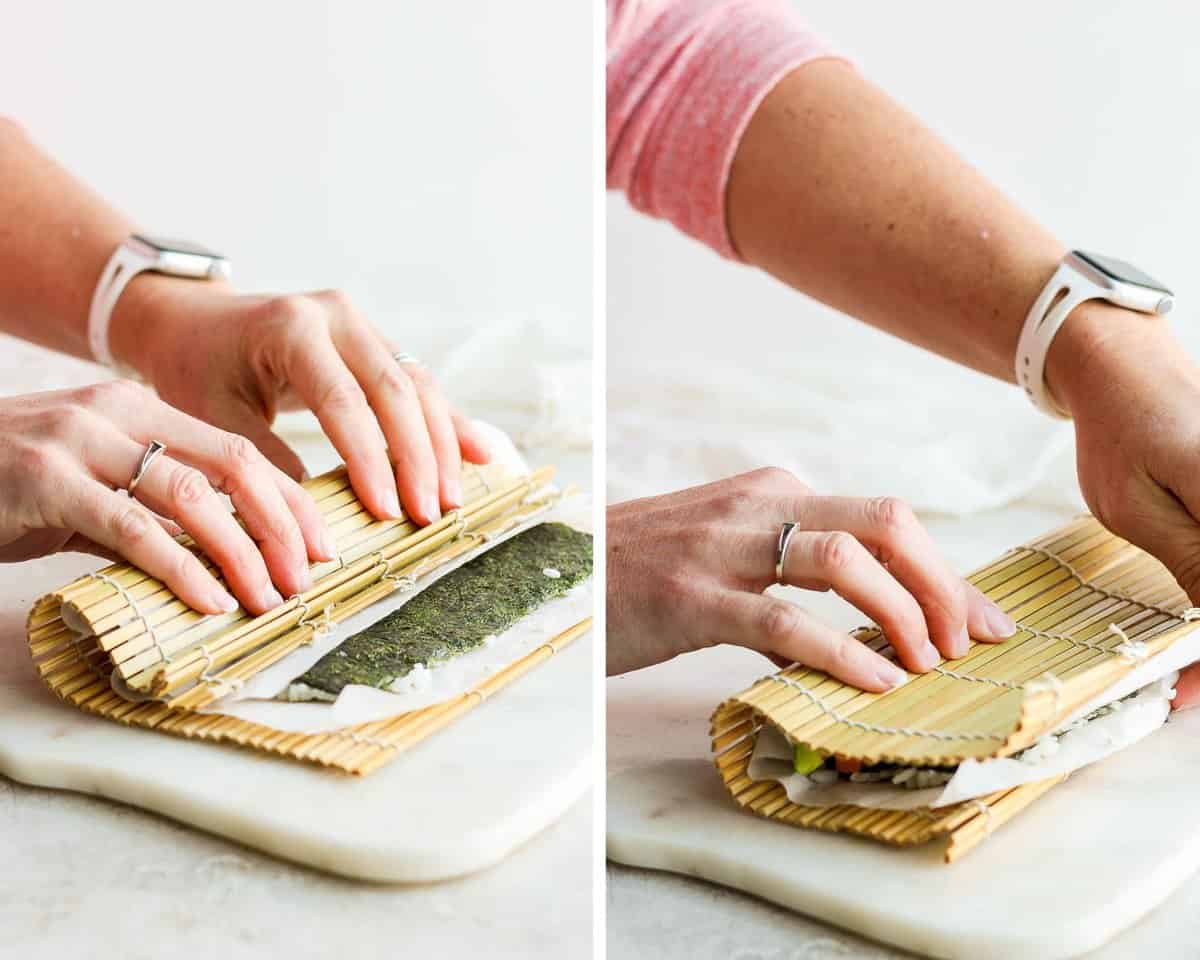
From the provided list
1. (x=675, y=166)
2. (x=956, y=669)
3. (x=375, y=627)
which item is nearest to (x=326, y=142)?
(x=675, y=166)

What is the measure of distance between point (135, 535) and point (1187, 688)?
0.57 m

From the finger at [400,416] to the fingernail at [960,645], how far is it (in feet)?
1.09

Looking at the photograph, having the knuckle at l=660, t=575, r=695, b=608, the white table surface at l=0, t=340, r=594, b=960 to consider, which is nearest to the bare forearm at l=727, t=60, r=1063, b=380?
the knuckle at l=660, t=575, r=695, b=608

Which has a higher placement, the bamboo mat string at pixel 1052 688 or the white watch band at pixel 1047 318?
the white watch band at pixel 1047 318

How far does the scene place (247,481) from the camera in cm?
76

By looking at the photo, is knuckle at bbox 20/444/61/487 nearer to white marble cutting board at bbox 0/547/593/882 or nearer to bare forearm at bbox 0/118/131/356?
white marble cutting board at bbox 0/547/593/882

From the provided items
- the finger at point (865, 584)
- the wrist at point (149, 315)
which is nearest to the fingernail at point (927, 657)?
the finger at point (865, 584)

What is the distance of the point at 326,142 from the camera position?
1.57 m

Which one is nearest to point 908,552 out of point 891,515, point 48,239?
point 891,515

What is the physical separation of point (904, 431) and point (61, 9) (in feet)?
3.00

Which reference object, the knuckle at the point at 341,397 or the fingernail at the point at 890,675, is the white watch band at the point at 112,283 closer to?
the knuckle at the point at 341,397

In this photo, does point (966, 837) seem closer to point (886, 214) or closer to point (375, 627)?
point (375, 627)

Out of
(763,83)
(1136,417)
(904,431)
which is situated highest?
(763,83)

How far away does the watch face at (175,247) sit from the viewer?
3.40ft
